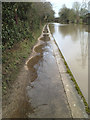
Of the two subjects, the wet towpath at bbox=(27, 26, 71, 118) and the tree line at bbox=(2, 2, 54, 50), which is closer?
the wet towpath at bbox=(27, 26, 71, 118)

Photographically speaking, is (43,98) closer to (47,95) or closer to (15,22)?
(47,95)

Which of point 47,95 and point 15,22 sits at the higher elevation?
point 15,22

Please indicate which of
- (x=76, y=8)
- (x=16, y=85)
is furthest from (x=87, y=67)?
(x=76, y=8)

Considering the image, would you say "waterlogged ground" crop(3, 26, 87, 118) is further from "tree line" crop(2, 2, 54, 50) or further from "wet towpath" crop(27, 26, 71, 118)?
"tree line" crop(2, 2, 54, 50)

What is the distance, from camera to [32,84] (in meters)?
2.49

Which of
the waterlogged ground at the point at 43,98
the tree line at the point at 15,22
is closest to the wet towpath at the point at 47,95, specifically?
the waterlogged ground at the point at 43,98

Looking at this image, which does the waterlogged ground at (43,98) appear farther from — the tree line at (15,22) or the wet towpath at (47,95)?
the tree line at (15,22)

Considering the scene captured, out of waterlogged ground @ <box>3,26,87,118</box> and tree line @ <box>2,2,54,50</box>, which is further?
tree line @ <box>2,2,54,50</box>

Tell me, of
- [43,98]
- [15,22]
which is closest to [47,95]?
[43,98]

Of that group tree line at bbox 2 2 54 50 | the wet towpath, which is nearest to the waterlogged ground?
the wet towpath

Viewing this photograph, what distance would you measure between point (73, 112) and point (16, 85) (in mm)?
1579

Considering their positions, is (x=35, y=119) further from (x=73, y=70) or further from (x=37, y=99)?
(x=73, y=70)

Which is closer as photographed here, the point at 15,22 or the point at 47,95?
the point at 47,95

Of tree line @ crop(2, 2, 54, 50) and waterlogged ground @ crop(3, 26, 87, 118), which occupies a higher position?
tree line @ crop(2, 2, 54, 50)
